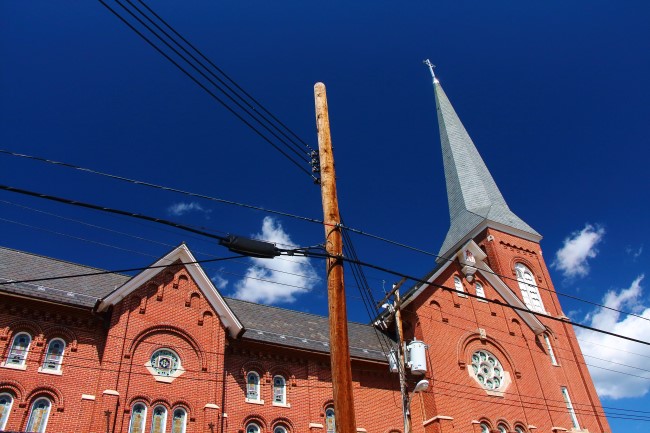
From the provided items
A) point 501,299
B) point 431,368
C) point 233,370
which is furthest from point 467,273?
point 233,370

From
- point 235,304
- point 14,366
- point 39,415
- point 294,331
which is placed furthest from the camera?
point 235,304

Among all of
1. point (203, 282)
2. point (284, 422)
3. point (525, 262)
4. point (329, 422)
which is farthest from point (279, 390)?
point (525, 262)

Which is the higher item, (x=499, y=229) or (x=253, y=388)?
(x=499, y=229)

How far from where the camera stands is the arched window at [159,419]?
16703 mm

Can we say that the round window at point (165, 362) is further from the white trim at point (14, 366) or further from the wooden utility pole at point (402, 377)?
the wooden utility pole at point (402, 377)

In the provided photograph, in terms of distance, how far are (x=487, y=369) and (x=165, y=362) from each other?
14483 millimetres

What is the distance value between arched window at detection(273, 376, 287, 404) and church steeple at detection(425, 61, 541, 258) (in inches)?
649

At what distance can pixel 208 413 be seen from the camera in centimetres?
1747

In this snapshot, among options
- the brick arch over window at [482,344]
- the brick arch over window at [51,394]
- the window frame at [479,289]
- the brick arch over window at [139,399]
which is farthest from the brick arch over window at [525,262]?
the brick arch over window at [51,394]

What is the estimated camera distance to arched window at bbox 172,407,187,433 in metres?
17.0

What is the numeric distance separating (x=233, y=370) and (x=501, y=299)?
1537cm

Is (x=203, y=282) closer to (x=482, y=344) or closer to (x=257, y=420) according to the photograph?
(x=257, y=420)

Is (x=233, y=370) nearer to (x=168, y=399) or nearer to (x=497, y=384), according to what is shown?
(x=168, y=399)

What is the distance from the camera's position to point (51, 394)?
15.7 metres
